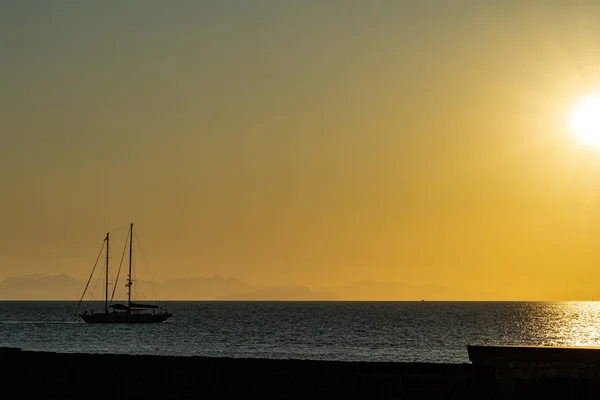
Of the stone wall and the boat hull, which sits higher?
the boat hull

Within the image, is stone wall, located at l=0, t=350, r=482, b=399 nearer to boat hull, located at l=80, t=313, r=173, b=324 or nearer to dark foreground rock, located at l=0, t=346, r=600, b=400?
dark foreground rock, located at l=0, t=346, r=600, b=400

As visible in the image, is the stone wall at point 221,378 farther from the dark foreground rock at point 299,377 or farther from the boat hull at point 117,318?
the boat hull at point 117,318

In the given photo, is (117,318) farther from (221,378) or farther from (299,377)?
(299,377)

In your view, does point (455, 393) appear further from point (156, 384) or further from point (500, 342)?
point (500, 342)

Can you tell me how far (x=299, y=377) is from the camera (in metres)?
18.5

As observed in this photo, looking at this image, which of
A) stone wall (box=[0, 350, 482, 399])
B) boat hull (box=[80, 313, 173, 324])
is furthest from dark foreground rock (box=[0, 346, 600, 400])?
boat hull (box=[80, 313, 173, 324])

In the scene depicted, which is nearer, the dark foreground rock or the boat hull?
the dark foreground rock

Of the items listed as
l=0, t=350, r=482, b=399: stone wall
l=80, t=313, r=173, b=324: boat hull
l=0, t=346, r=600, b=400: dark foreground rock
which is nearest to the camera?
l=0, t=346, r=600, b=400: dark foreground rock

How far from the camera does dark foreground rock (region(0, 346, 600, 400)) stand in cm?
1609

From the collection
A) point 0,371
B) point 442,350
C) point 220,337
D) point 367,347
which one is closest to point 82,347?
point 220,337

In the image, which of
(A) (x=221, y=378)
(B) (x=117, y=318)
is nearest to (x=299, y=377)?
(A) (x=221, y=378)

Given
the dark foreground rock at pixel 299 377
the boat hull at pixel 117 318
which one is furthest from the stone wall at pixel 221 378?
the boat hull at pixel 117 318

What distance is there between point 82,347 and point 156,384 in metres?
75.3

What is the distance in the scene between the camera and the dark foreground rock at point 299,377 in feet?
52.8
